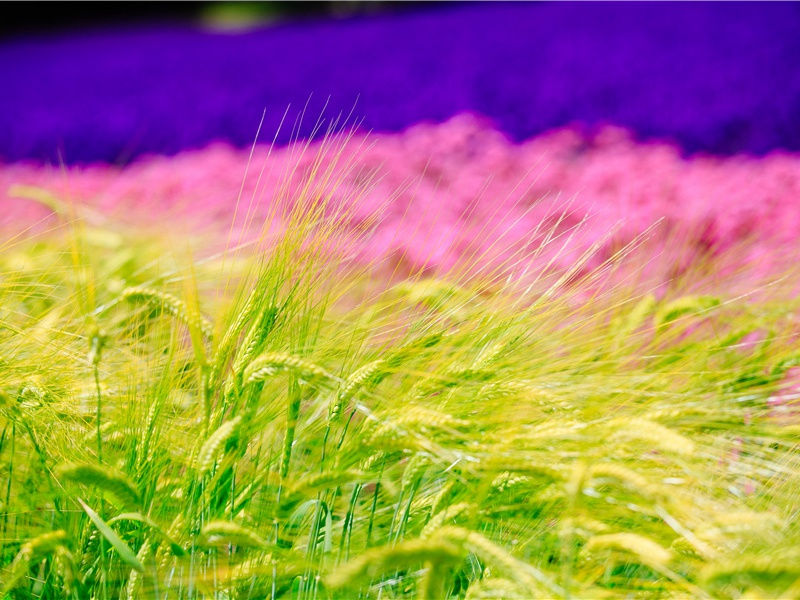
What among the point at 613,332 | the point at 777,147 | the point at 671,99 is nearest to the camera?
the point at 613,332

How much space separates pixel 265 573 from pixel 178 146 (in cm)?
181

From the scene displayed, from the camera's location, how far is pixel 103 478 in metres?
0.52

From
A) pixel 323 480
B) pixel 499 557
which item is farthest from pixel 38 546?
pixel 499 557

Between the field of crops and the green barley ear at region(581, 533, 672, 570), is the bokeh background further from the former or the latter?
the green barley ear at region(581, 533, 672, 570)

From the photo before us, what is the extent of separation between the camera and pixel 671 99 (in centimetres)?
189

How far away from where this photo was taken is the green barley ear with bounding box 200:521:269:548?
1.69 feet

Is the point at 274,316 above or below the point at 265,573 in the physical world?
above

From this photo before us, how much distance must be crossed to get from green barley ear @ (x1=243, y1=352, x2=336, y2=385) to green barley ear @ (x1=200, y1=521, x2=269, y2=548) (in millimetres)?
106

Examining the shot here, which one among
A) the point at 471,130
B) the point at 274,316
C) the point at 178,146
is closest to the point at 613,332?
the point at 274,316

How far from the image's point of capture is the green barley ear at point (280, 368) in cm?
55

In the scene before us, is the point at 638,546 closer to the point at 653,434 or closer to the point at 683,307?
the point at 653,434

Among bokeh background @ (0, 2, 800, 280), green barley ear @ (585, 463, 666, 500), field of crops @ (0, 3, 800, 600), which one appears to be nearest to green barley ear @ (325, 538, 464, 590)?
field of crops @ (0, 3, 800, 600)

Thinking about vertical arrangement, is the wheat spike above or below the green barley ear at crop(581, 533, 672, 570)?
below

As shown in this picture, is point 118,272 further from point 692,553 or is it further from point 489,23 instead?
point 489,23
